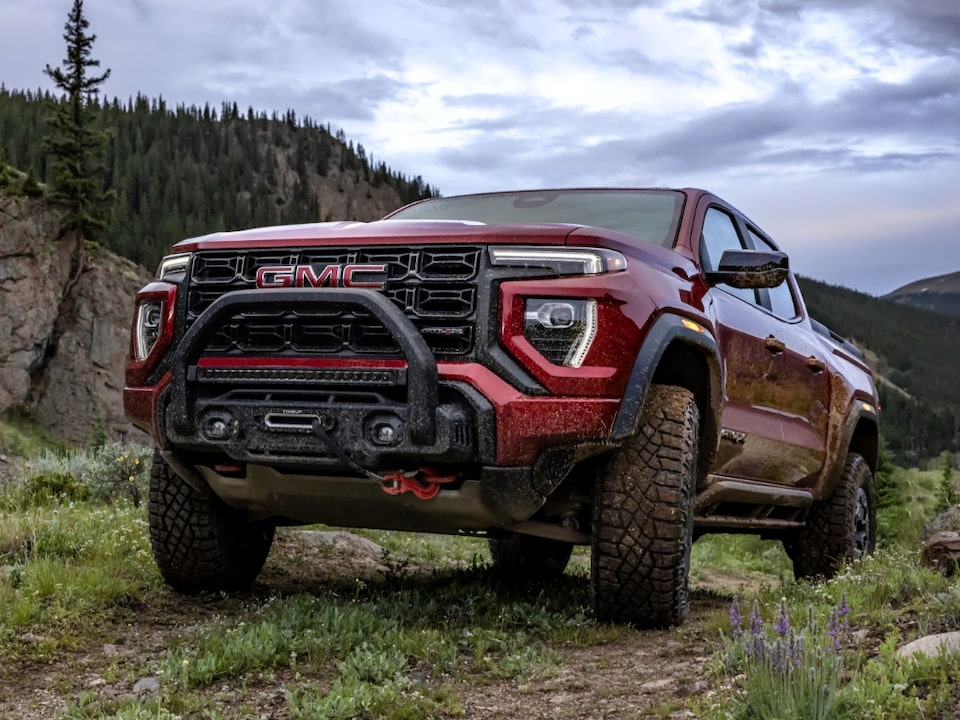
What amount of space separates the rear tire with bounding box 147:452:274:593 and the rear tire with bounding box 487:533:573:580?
1.86 meters

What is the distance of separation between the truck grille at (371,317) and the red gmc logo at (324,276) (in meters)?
0.03

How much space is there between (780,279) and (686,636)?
67.7 inches

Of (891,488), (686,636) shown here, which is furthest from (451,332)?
(891,488)

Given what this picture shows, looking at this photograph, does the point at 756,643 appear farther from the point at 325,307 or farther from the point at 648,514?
the point at 325,307

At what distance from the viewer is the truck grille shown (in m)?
3.92

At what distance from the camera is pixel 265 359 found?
4094mm

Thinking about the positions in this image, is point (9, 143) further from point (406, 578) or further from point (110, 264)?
point (406, 578)

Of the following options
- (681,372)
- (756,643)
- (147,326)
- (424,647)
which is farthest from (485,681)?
(147,326)

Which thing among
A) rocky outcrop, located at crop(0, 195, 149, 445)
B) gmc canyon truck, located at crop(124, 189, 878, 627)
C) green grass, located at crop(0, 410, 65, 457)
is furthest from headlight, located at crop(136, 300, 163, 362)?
rocky outcrop, located at crop(0, 195, 149, 445)

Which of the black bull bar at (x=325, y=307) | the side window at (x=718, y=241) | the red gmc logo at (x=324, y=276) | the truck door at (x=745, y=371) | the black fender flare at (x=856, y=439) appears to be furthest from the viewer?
the black fender flare at (x=856, y=439)

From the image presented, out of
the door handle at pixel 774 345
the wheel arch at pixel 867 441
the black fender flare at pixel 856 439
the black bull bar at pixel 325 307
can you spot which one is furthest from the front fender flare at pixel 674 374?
the wheel arch at pixel 867 441

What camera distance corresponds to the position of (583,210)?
17.6 feet

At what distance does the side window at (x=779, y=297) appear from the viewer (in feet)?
20.3

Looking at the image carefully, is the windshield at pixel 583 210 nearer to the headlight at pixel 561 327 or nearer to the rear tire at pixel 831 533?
the headlight at pixel 561 327
